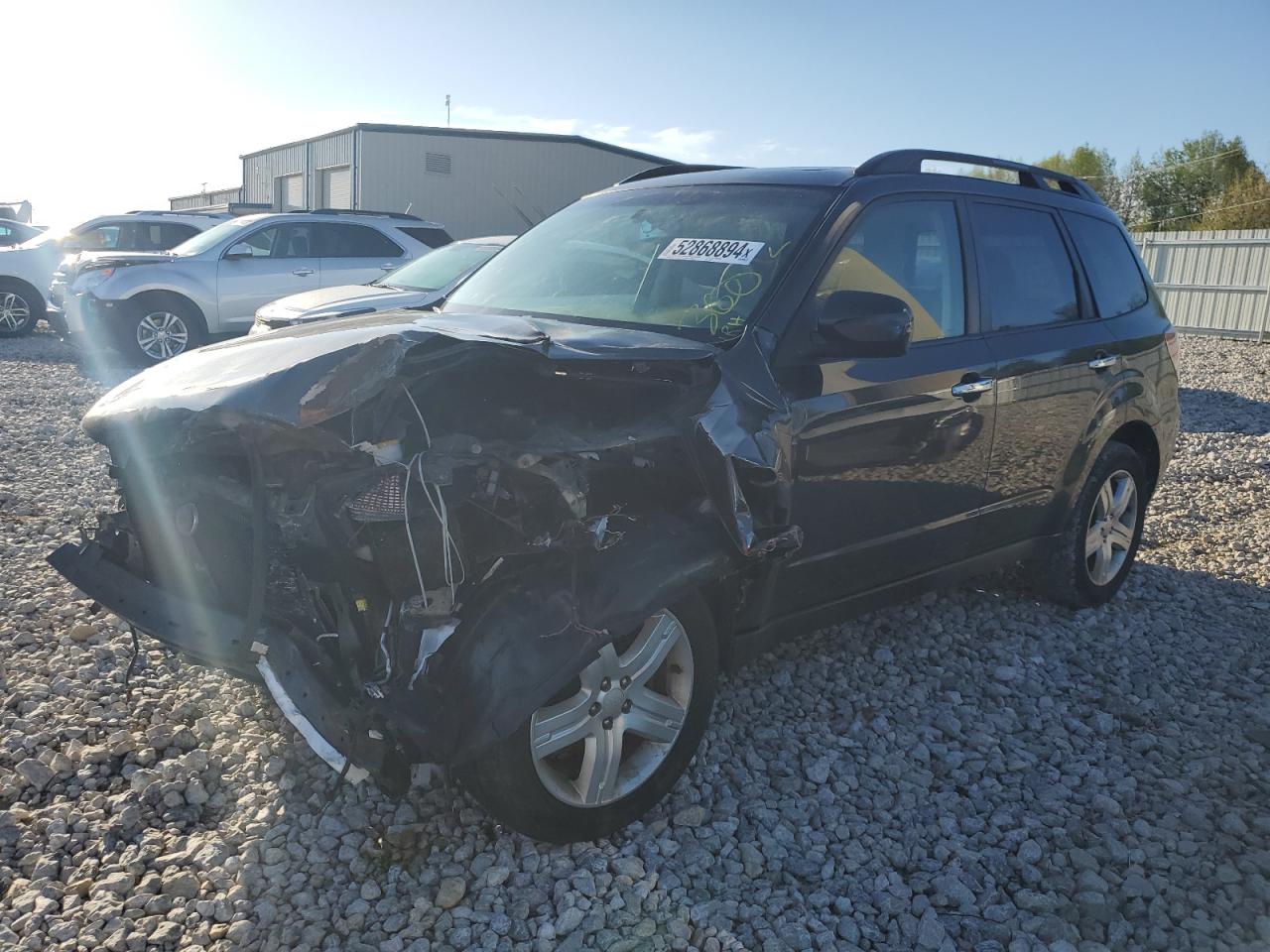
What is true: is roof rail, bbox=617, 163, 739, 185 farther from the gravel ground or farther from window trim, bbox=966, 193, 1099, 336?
the gravel ground

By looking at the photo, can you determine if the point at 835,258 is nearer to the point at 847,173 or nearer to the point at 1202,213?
the point at 847,173

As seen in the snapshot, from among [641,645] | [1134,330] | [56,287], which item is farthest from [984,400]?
[56,287]

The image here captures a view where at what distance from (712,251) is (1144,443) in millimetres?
2920

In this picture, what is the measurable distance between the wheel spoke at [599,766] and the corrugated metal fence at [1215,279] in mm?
18925

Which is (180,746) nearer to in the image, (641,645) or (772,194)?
(641,645)

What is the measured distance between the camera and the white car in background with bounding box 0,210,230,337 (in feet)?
47.1

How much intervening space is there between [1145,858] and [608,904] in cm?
163

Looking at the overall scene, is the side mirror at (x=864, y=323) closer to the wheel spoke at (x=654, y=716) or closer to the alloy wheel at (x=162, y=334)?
the wheel spoke at (x=654, y=716)

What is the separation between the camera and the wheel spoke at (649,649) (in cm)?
293

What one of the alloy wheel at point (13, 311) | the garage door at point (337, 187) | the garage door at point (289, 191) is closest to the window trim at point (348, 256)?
the alloy wheel at point (13, 311)

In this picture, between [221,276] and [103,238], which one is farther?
[103,238]

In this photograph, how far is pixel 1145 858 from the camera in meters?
3.05

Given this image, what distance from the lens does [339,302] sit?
7.75m

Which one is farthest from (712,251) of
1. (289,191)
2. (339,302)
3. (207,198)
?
(207,198)
